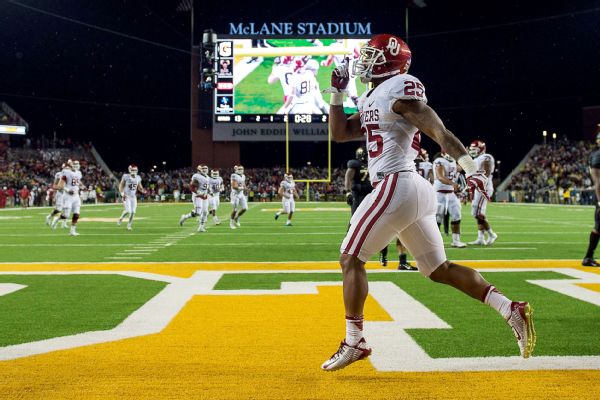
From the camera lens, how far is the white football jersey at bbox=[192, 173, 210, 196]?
17.5m

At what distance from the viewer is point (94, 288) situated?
682 centimetres

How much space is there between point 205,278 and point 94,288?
1312 millimetres

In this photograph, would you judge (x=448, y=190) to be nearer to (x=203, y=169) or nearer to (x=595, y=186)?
(x=595, y=186)

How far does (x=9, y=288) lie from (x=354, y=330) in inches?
180

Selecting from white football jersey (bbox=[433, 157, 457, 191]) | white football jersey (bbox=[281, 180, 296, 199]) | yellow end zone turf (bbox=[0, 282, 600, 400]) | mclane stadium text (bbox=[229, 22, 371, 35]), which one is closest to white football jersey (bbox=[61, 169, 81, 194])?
white football jersey (bbox=[281, 180, 296, 199])

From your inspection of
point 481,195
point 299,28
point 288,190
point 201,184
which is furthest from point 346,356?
point 299,28

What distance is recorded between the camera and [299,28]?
52.4 m

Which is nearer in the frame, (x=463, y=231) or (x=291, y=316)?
(x=291, y=316)

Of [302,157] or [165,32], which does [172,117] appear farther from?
[165,32]

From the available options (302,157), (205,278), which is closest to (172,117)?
(302,157)

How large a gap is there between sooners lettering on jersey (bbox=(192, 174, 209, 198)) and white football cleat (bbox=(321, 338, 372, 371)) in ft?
46.2

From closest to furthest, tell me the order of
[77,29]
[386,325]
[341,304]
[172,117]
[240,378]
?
1. [240,378]
2. [386,325]
3. [341,304]
4. [77,29]
5. [172,117]

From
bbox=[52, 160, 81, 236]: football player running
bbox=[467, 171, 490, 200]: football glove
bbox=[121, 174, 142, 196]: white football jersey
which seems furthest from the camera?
bbox=[121, 174, 142, 196]: white football jersey

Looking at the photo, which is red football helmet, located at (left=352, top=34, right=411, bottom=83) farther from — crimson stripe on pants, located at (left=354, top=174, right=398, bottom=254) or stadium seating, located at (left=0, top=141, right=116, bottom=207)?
stadium seating, located at (left=0, top=141, right=116, bottom=207)
